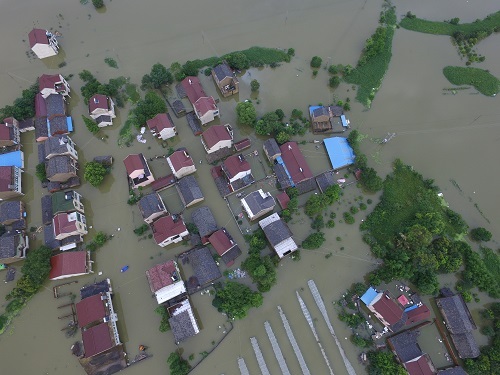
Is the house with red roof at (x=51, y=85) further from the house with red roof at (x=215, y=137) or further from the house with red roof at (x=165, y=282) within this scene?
the house with red roof at (x=165, y=282)

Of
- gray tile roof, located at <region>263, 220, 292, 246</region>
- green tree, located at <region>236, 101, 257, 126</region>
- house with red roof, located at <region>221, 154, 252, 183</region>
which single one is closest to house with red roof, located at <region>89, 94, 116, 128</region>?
green tree, located at <region>236, 101, 257, 126</region>

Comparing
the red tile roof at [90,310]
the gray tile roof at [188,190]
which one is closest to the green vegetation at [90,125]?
the gray tile roof at [188,190]

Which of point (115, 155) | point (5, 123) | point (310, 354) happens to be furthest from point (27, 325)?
point (310, 354)

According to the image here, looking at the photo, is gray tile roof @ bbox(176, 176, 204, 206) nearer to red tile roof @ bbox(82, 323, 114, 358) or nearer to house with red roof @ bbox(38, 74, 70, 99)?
red tile roof @ bbox(82, 323, 114, 358)

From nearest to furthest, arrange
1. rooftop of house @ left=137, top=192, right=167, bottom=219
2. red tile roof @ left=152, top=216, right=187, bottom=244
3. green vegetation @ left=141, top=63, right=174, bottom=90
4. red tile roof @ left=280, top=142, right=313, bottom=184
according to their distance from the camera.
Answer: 1. red tile roof @ left=152, top=216, right=187, bottom=244
2. rooftop of house @ left=137, top=192, right=167, bottom=219
3. red tile roof @ left=280, top=142, right=313, bottom=184
4. green vegetation @ left=141, top=63, right=174, bottom=90

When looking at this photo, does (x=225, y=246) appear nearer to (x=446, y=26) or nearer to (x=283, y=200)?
(x=283, y=200)

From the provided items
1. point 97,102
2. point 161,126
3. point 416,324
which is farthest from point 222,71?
point 416,324

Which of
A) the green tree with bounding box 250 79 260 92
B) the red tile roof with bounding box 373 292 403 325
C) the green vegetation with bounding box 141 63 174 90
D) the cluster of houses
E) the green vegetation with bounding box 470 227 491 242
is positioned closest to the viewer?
the cluster of houses

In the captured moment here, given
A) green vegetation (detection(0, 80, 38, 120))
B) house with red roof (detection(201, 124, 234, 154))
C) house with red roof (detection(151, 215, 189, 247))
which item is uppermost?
green vegetation (detection(0, 80, 38, 120))
